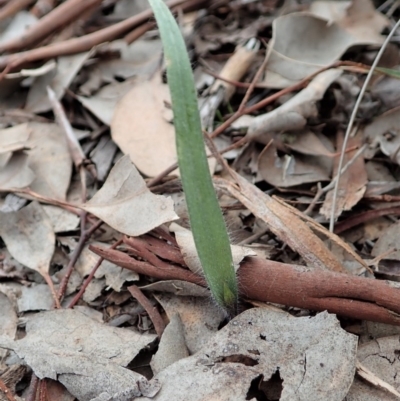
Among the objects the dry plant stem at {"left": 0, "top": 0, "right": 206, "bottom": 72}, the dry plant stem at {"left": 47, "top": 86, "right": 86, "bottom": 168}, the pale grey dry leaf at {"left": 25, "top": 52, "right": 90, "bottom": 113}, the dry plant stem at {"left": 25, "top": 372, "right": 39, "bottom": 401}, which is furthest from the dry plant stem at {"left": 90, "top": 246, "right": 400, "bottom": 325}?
the dry plant stem at {"left": 0, "top": 0, "right": 206, "bottom": 72}

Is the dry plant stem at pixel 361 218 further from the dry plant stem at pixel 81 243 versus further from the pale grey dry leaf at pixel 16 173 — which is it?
the pale grey dry leaf at pixel 16 173

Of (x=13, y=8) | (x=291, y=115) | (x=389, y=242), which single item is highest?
(x=13, y=8)

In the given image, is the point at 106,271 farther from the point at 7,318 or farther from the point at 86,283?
the point at 7,318

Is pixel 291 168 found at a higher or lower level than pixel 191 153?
lower

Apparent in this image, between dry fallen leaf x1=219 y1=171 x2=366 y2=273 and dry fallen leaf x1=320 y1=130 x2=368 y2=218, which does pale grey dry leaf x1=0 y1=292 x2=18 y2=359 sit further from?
dry fallen leaf x1=320 y1=130 x2=368 y2=218

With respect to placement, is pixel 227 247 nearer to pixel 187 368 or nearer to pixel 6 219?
pixel 187 368

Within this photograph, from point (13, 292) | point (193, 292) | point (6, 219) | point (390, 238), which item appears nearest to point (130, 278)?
point (193, 292)

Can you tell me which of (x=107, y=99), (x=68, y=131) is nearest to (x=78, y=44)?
(x=107, y=99)
